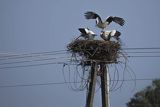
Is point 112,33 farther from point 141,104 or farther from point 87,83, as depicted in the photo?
point 141,104

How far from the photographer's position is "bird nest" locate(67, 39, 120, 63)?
56.4 ft

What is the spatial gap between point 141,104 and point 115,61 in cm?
3176

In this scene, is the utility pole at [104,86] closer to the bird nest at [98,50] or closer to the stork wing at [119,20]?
the bird nest at [98,50]

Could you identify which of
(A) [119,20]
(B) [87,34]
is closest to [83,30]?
(B) [87,34]

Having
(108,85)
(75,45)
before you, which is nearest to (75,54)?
(75,45)

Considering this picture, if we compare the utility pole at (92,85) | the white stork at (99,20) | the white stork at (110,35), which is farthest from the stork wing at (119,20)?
the utility pole at (92,85)

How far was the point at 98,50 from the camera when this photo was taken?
17.2 meters

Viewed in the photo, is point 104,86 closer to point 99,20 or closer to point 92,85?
point 92,85

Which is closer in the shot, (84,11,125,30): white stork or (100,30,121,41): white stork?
(100,30,121,41): white stork

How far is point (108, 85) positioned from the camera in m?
17.1

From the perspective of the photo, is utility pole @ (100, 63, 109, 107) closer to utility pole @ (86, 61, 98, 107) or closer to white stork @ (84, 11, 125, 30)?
utility pole @ (86, 61, 98, 107)

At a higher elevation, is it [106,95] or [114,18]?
[114,18]

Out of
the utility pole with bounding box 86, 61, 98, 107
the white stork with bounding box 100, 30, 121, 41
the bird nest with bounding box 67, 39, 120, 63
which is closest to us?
the utility pole with bounding box 86, 61, 98, 107

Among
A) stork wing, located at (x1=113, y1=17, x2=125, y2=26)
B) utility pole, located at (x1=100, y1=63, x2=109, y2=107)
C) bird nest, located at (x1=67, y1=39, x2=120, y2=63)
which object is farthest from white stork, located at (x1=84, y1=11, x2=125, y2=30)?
utility pole, located at (x1=100, y1=63, x2=109, y2=107)
